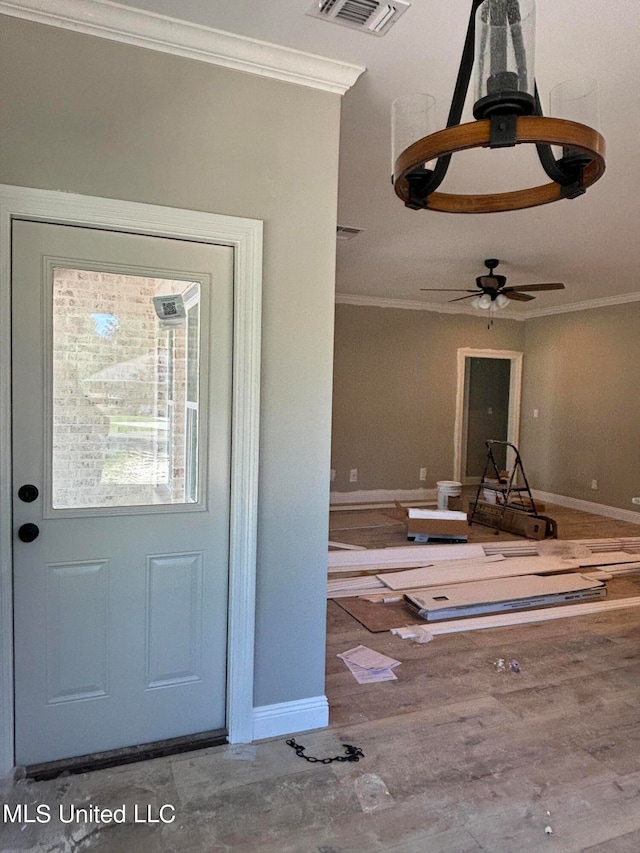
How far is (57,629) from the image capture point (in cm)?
209

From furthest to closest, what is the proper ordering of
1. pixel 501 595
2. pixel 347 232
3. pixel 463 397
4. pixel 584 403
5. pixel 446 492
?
pixel 463 397 → pixel 584 403 → pixel 446 492 → pixel 347 232 → pixel 501 595

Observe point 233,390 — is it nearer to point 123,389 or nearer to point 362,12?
point 123,389

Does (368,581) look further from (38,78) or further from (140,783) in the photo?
(38,78)

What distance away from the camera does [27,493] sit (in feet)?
6.63

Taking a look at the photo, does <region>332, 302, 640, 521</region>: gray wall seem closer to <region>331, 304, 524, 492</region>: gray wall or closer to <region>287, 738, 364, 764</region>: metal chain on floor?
<region>331, 304, 524, 492</region>: gray wall

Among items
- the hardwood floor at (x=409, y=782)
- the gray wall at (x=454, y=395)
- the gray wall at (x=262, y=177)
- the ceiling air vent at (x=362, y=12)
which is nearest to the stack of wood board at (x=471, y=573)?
the hardwood floor at (x=409, y=782)

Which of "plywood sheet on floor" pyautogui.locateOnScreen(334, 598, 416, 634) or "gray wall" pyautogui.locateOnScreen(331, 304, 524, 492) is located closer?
"plywood sheet on floor" pyautogui.locateOnScreen(334, 598, 416, 634)

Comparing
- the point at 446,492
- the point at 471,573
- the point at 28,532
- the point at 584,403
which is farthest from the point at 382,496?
the point at 28,532

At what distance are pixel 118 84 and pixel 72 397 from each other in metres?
1.12

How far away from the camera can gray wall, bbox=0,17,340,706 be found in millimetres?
1946

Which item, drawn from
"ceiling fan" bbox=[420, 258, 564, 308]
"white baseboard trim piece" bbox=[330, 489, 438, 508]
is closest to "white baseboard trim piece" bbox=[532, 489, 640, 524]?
"white baseboard trim piece" bbox=[330, 489, 438, 508]

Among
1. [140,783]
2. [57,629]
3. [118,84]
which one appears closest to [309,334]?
[118,84]

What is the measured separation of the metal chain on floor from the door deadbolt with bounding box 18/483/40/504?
1.39 meters

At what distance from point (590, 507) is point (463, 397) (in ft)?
6.96
